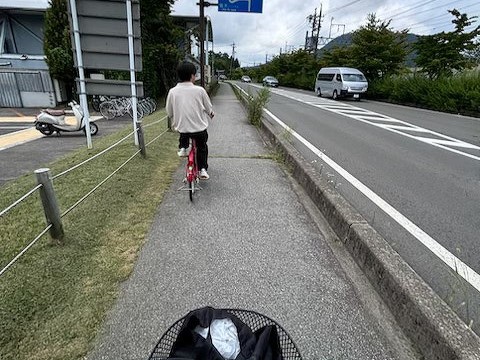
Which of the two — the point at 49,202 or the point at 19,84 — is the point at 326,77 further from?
the point at 49,202

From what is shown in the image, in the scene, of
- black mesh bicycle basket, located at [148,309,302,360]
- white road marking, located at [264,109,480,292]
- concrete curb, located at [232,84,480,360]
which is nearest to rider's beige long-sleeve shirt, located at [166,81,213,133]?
concrete curb, located at [232,84,480,360]

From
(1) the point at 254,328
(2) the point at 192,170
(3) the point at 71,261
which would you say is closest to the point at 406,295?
(1) the point at 254,328

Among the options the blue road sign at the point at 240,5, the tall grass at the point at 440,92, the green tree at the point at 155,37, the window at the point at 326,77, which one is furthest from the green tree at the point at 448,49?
the green tree at the point at 155,37

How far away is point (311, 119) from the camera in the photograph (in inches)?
467

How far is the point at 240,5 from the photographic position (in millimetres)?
11344

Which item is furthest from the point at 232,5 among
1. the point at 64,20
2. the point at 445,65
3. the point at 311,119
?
the point at 445,65

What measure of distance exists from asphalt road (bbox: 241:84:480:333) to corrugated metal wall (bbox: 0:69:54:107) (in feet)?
41.9

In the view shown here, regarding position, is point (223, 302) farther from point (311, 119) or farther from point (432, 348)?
point (311, 119)

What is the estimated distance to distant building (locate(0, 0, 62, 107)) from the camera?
14.2m

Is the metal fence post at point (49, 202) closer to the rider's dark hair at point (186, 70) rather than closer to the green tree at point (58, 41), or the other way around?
the rider's dark hair at point (186, 70)

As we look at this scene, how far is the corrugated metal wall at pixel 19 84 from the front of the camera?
14.1 m

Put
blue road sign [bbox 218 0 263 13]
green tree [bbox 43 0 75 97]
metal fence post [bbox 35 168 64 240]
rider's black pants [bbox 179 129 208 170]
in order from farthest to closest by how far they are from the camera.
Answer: green tree [bbox 43 0 75 97] → blue road sign [bbox 218 0 263 13] → rider's black pants [bbox 179 129 208 170] → metal fence post [bbox 35 168 64 240]

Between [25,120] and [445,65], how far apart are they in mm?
22337

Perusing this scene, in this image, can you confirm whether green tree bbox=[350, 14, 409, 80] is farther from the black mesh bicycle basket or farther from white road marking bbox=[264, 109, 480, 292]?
the black mesh bicycle basket
